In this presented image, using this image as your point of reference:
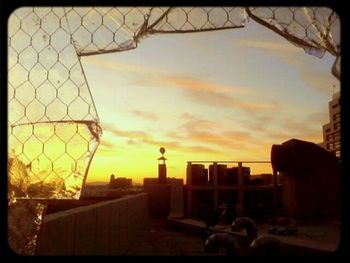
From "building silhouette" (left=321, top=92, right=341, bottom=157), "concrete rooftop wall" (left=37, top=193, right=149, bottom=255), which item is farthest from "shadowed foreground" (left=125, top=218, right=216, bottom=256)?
"building silhouette" (left=321, top=92, right=341, bottom=157)

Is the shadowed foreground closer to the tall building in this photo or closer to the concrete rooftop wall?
the concrete rooftop wall

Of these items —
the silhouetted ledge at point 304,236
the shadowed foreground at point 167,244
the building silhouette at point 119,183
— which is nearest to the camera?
the silhouetted ledge at point 304,236

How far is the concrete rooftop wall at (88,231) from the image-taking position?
1.47 metres

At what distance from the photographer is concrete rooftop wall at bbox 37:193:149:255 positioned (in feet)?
4.81

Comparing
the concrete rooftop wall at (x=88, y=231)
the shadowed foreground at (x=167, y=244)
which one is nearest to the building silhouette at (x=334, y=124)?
the concrete rooftop wall at (x=88, y=231)

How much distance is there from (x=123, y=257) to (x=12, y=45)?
102cm

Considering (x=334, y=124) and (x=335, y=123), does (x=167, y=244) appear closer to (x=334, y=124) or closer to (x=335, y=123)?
(x=334, y=124)

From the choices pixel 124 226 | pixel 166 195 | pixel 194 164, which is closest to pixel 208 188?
pixel 194 164

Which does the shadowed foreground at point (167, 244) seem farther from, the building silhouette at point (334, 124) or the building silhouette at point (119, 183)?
the building silhouette at point (119, 183)

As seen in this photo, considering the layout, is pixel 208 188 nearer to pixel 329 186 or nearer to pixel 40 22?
pixel 329 186

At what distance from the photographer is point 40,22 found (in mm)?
1568

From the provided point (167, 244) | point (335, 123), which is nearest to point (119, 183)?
point (167, 244)

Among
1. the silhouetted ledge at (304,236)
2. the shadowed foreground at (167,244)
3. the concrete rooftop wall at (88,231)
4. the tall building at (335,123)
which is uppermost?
the tall building at (335,123)

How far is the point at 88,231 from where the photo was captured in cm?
213
